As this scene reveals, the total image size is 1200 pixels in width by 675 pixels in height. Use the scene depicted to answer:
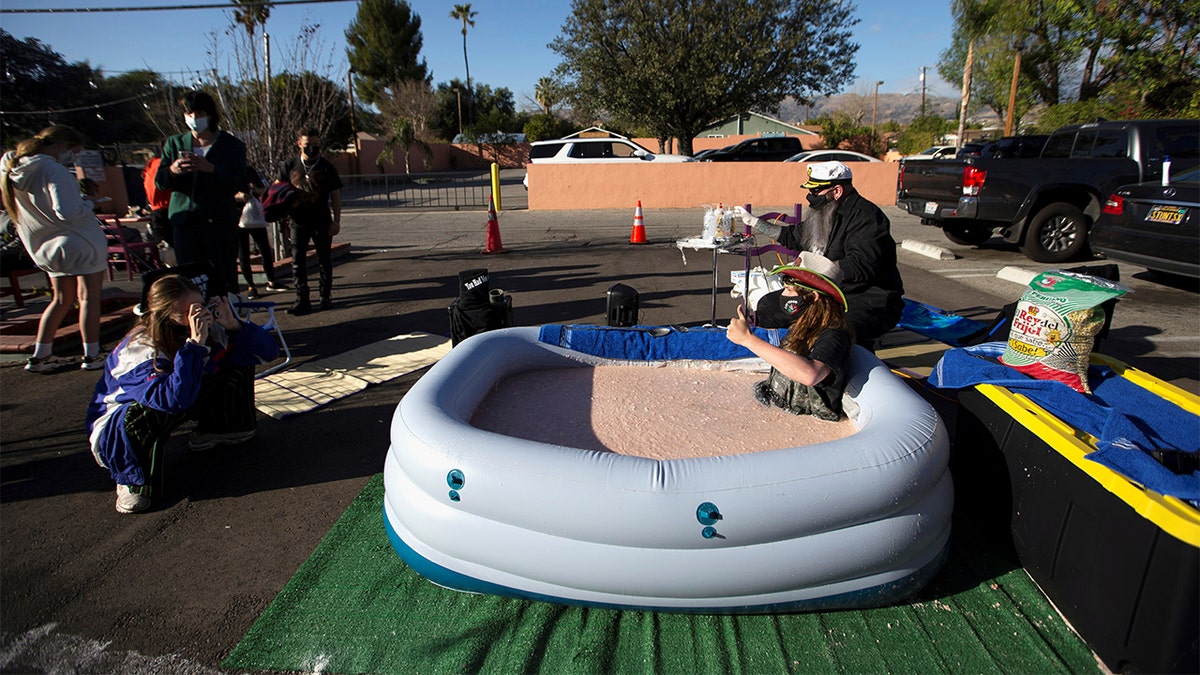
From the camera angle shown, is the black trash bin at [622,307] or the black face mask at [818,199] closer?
the black face mask at [818,199]

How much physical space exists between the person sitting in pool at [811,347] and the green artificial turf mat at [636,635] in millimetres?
911

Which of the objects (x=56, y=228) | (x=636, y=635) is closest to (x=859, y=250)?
(x=636, y=635)

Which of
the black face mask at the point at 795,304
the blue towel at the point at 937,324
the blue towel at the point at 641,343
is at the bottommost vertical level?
the blue towel at the point at 937,324

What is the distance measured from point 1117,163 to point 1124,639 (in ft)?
29.7

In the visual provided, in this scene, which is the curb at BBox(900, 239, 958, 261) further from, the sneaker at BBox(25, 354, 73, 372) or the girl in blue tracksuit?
the sneaker at BBox(25, 354, 73, 372)

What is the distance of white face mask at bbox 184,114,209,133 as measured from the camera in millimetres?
5088

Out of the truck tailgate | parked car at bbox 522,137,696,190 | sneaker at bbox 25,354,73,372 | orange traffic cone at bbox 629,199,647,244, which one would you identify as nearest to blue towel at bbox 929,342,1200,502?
sneaker at bbox 25,354,73,372

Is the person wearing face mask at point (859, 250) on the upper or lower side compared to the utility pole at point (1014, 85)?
lower

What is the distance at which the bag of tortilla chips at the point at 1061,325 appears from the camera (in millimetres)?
2926

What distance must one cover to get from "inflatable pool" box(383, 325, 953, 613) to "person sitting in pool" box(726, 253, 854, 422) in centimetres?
40

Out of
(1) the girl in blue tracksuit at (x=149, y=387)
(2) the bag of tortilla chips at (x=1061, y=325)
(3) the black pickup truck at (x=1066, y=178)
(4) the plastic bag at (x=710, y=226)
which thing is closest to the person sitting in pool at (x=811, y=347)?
(2) the bag of tortilla chips at (x=1061, y=325)

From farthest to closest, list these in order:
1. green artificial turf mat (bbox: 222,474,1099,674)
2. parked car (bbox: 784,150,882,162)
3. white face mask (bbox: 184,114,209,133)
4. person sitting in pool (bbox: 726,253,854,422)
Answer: parked car (bbox: 784,150,882,162), white face mask (bbox: 184,114,209,133), person sitting in pool (bbox: 726,253,854,422), green artificial turf mat (bbox: 222,474,1099,674)

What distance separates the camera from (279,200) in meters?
6.01

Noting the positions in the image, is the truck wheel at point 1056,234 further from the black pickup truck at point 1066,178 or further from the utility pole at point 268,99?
the utility pole at point 268,99
